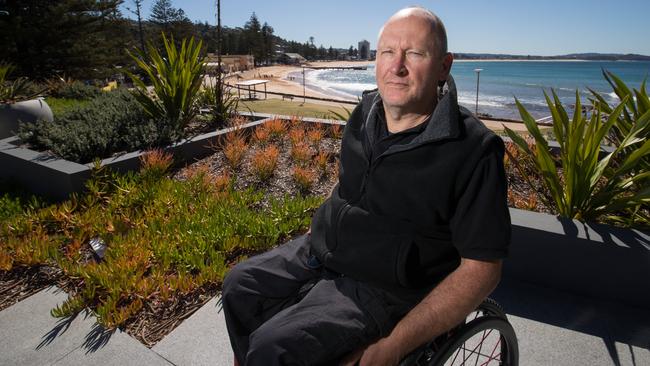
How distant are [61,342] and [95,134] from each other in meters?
3.08

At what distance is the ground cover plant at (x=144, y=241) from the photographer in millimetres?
2342

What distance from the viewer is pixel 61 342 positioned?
210cm

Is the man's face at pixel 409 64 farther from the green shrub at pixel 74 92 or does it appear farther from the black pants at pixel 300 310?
the green shrub at pixel 74 92

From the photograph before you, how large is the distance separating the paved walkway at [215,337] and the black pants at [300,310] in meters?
0.67

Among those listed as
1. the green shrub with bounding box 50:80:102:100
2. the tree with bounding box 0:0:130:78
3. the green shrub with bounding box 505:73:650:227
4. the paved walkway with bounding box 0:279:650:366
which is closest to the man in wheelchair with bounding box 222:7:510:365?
the paved walkway with bounding box 0:279:650:366

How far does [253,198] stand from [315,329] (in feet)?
8.13

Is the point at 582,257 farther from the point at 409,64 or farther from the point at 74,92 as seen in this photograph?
the point at 74,92

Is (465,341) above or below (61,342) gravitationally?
above

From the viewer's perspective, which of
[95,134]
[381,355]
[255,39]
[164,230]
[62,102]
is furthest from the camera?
[255,39]

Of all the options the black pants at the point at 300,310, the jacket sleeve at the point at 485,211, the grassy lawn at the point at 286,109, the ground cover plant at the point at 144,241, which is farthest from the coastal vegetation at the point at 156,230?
the grassy lawn at the point at 286,109

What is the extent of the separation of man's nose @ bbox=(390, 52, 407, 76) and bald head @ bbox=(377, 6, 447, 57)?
125 mm

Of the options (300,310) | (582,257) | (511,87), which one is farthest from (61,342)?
(511,87)

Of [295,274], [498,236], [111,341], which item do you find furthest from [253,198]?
[498,236]

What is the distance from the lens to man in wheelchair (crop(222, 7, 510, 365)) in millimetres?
1192
